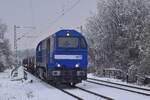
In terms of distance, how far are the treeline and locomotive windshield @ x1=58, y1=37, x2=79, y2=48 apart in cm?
577

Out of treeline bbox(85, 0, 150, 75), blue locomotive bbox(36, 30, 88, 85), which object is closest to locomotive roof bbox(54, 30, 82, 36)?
blue locomotive bbox(36, 30, 88, 85)

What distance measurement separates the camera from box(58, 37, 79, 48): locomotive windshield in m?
26.5

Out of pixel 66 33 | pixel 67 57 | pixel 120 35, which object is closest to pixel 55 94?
pixel 67 57

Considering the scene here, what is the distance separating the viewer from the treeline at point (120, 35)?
33228 mm

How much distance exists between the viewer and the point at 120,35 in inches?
1673

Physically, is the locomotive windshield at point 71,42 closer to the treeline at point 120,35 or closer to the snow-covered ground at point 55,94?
the snow-covered ground at point 55,94

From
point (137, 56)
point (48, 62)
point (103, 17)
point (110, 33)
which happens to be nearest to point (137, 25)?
point (137, 56)

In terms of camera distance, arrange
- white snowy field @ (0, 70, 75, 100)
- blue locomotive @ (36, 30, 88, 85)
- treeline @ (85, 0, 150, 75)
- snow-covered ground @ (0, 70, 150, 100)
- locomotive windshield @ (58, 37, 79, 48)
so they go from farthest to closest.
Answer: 1. treeline @ (85, 0, 150, 75)
2. locomotive windshield @ (58, 37, 79, 48)
3. blue locomotive @ (36, 30, 88, 85)
4. white snowy field @ (0, 70, 75, 100)
5. snow-covered ground @ (0, 70, 150, 100)

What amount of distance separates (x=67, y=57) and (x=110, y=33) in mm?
19509

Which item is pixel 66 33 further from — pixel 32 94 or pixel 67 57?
pixel 32 94

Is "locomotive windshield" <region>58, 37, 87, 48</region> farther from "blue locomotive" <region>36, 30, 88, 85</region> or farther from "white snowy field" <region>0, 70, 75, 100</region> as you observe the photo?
"white snowy field" <region>0, 70, 75, 100</region>

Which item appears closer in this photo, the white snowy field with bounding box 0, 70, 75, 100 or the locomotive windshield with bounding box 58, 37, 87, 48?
the white snowy field with bounding box 0, 70, 75, 100

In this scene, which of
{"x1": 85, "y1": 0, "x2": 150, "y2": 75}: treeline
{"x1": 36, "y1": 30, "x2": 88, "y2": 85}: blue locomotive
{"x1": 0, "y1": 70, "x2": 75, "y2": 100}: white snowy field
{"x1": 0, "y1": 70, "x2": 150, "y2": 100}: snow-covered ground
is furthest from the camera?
{"x1": 85, "y1": 0, "x2": 150, "y2": 75}: treeline

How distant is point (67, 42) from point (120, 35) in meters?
16.8
